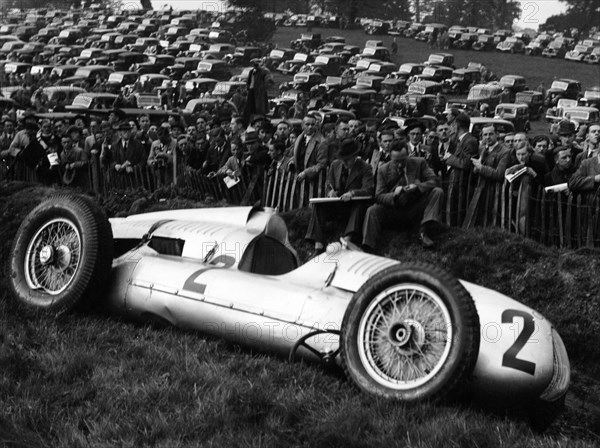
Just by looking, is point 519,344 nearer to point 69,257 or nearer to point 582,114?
point 69,257

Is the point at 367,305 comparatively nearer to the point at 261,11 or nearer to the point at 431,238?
the point at 431,238

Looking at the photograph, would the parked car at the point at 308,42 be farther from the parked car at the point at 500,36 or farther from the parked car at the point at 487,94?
the parked car at the point at 487,94

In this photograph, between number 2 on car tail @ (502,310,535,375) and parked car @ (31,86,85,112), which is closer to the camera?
number 2 on car tail @ (502,310,535,375)

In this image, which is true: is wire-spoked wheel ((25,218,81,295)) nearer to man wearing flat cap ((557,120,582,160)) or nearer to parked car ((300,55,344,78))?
man wearing flat cap ((557,120,582,160))

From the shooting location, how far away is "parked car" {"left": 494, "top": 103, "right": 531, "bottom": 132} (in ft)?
120

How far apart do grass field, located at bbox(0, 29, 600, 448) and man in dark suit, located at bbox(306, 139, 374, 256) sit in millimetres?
2415

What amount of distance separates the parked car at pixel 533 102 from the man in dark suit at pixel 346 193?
31.4 m

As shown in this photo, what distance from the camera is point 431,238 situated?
33.0 ft

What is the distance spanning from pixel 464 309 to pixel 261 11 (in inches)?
2364

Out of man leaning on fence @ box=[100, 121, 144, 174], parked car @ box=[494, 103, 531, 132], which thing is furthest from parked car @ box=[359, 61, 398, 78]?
man leaning on fence @ box=[100, 121, 144, 174]

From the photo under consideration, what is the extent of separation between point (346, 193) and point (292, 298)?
314 cm

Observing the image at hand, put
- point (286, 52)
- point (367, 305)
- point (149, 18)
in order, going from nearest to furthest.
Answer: point (367, 305) → point (286, 52) → point (149, 18)

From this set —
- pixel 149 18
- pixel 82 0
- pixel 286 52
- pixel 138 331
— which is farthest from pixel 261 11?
pixel 138 331

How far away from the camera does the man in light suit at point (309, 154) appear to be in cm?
1138
